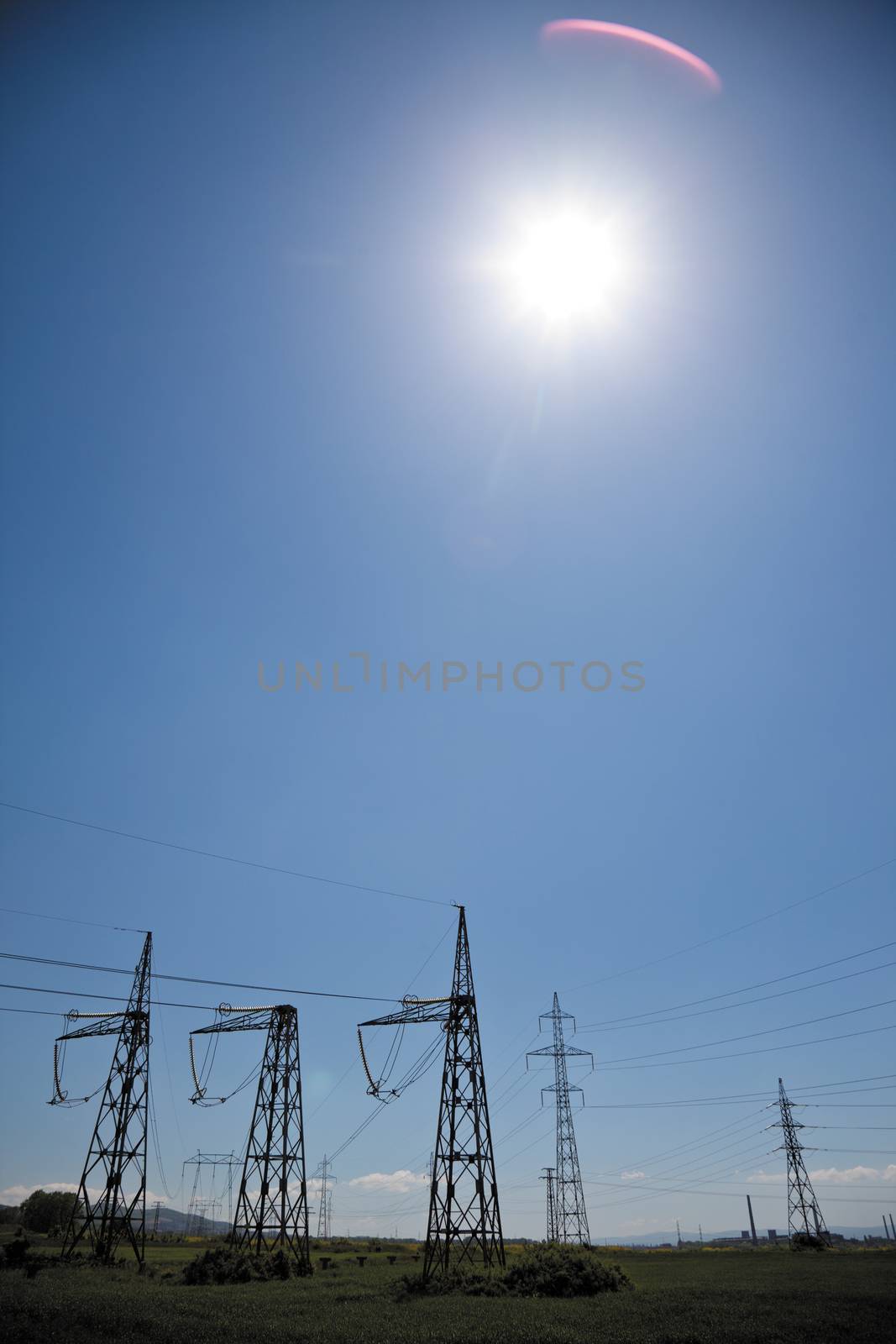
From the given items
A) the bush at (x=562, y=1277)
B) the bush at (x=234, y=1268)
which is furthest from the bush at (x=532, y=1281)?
the bush at (x=234, y=1268)

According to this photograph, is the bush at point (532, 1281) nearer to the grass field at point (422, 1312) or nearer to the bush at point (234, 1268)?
the grass field at point (422, 1312)

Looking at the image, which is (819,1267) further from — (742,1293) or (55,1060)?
(55,1060)

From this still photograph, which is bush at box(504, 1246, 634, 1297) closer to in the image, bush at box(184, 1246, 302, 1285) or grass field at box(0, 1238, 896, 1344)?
grass field at box(0, 1238, 896, 1344)

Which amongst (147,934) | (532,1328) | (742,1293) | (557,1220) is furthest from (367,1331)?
(557,1220)

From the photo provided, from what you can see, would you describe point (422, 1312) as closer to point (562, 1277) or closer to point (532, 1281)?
point (532, 1281)

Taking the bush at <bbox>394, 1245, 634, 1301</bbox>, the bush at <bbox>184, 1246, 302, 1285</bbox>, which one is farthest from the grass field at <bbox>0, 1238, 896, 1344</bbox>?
the bush at <bbox>394, 1245, 634, 1301</bbox>
